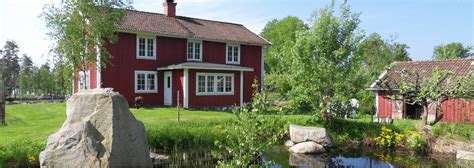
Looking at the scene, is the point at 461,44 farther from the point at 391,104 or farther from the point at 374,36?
the point at 391,104

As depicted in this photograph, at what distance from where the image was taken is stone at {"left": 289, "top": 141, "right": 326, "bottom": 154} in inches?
517

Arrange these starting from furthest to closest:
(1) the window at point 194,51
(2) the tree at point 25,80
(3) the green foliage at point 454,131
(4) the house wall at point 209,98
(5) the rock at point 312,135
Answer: (2) the tree at point 25,80 < (1) the window at point 194,51 < (4) the house wall at point 209,98 < (5) the rock at point 312,135 < (3) the green foliage at point 454,131

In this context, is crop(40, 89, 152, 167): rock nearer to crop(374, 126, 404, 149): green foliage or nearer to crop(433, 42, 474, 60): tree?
crop(374, 126, 404, 149): green foliage

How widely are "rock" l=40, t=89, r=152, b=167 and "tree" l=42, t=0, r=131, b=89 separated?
37.6 feet

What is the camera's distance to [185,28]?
2556 centimetres

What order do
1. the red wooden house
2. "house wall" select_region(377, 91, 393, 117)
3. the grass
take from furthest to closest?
1. the red wooden house
2. "house wall" select_region(377, 91, 393, 117)
3. the grass

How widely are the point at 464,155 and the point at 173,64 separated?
16598 millimetres

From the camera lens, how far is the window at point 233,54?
89.1ft

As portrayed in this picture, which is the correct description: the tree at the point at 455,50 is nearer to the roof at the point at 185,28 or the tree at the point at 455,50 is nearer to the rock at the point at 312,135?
the roof at the point at 185,28

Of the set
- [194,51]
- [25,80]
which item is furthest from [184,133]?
[25,80]

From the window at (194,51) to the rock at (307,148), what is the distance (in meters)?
13.5

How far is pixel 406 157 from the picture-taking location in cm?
1259

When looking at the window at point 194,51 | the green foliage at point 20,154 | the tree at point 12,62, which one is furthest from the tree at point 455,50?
the green foliage at point 20,154

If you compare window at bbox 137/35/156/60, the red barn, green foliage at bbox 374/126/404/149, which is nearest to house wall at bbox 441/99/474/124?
the red barn
